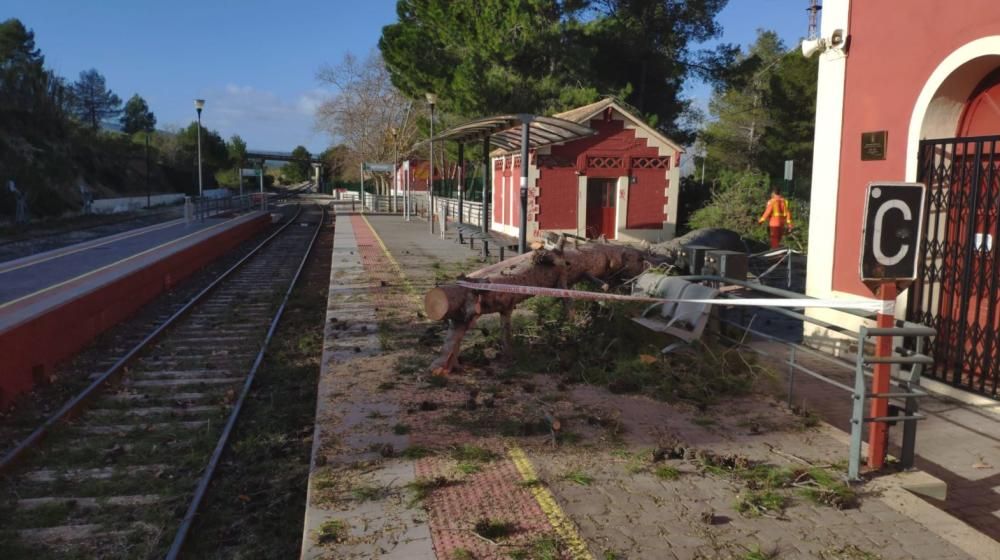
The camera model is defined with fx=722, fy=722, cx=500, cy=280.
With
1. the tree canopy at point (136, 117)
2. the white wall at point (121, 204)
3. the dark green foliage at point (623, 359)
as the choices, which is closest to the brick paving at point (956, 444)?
the dark green foliage at point (623, 359)

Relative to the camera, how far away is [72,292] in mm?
10367

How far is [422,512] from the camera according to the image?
406cm

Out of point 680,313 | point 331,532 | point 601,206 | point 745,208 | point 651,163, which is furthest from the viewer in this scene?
point 601,206

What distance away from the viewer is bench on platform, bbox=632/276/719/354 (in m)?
6.94

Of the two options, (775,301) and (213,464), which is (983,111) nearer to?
(775,301)

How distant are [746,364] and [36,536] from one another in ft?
18.8

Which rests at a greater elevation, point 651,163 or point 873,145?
point 651,163

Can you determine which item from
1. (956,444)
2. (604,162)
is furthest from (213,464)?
(604,162)

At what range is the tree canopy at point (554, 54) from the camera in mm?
28516

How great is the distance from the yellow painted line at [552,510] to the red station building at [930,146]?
4285 mm

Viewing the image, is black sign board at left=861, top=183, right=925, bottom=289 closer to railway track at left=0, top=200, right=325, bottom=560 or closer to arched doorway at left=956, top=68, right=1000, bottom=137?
arched doorway at left=956, top=68, right=1000, bottom=137

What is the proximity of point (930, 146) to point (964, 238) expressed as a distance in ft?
3.08

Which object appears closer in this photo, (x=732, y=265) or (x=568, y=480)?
(x=568, y=480)

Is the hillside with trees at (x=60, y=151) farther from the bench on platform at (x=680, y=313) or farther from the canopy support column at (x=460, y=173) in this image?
the bench on platform at (x=680, y=313)
